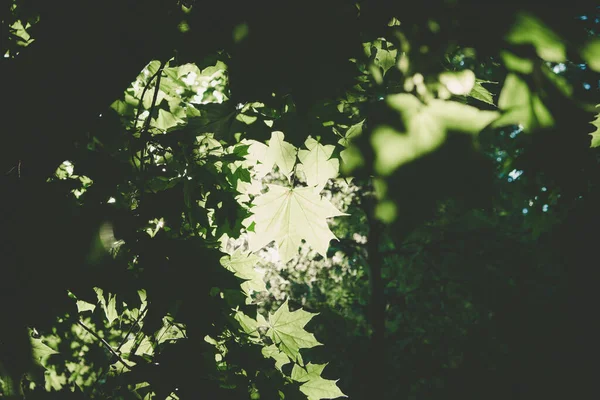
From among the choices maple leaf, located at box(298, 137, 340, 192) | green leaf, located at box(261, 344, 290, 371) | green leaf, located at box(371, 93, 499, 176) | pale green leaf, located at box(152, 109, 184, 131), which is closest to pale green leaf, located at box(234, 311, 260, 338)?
green leaf, located at box(261, 344, 290, 371)

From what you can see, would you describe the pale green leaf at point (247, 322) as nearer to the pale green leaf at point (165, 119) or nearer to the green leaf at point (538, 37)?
the pale green leaf at point (165, 119)

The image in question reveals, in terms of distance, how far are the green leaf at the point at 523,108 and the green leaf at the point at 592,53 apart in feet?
0.50

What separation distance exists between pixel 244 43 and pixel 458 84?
603 millimetres

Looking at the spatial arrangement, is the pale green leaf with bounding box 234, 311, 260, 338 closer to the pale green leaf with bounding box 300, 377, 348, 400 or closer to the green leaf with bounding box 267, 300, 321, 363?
the green leaf with bounding box 267, 300, 321, 363

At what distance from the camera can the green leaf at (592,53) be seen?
83cm

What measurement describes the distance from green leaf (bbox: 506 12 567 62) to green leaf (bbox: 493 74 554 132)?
9 centimetres

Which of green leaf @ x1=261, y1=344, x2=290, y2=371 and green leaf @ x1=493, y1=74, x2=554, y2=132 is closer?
green leaf @ x1=493, y1=74, x2=554, y2=132

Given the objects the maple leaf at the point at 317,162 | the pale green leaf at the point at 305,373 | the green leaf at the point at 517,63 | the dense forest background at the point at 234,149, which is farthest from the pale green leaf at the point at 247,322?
the green leaf at the point at 517,63

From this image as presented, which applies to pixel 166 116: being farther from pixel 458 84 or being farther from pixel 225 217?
pixel 458 84

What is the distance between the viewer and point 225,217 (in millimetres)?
2105

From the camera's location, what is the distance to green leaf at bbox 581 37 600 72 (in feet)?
2.73

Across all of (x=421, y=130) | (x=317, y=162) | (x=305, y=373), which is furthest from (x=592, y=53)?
(x=305, y=373)

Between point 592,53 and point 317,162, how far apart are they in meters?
1.60

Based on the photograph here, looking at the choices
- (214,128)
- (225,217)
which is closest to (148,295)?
(225,217)
